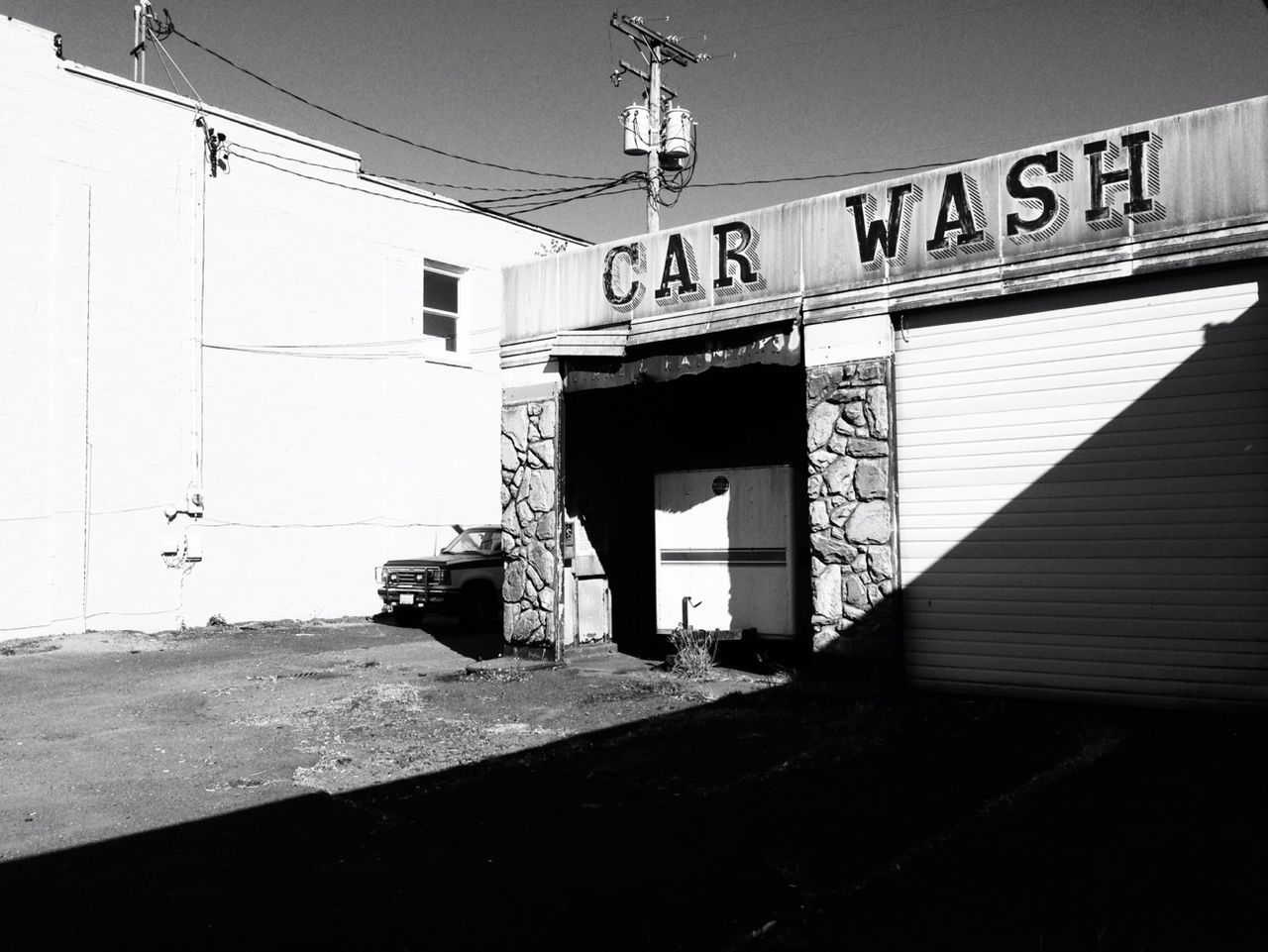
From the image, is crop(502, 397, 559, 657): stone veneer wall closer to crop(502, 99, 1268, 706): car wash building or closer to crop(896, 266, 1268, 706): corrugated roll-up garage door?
crop(502, 99, 1268, 706): car wash building

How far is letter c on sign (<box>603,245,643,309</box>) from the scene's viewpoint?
1228cm

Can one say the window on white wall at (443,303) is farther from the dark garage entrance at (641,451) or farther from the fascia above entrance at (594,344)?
the fascia above entrance at (594,344)

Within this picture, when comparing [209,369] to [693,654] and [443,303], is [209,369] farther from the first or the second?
[693,654]

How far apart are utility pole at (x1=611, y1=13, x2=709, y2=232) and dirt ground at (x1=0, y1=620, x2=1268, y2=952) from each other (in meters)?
12.1

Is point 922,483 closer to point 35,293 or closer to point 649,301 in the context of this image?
point 649,301

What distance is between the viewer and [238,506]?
18625mm

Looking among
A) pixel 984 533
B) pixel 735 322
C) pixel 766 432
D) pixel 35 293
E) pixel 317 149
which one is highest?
pixel 317 149

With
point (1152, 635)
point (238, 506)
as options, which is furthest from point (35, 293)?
point (1152, 635)

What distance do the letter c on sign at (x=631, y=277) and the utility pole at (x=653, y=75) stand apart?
25.4ft

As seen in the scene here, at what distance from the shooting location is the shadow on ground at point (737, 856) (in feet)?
15.1

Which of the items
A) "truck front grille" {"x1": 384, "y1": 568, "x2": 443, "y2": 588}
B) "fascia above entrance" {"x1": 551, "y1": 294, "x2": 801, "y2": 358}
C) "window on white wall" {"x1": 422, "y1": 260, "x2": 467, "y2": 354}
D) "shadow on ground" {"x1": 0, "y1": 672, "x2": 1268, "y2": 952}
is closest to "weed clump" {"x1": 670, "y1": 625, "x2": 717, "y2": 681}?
"shadow on ground" {"x1": 0, "y1": 672, "x2": 1268, "y2": 952}

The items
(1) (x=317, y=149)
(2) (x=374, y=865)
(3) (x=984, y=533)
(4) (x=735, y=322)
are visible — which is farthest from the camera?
(1) (x=317, y=149)

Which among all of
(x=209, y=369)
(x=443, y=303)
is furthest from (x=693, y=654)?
(x=443, y=303)

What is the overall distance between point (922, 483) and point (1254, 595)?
2918 millimetres
